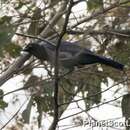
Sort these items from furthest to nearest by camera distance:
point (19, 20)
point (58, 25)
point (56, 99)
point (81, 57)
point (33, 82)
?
point (58, 25), point (19, 20), point (33, 82), point (81, 57), point (56, 99)

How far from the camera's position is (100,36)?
2.18 meters

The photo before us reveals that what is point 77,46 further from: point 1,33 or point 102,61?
point 1,33

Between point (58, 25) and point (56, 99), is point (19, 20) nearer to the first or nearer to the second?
point (58, 25)

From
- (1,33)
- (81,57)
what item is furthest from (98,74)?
(1,33)

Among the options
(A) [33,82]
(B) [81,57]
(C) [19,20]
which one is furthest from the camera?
(C) [19,20]

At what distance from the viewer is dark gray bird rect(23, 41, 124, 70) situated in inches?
73.8

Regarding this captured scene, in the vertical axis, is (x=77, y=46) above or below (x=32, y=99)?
above

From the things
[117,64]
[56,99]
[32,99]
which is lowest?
[56,99]

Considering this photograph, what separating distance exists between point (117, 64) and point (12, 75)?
1.86 ft

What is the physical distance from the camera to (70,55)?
1.99 metres

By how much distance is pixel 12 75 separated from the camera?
2.13m

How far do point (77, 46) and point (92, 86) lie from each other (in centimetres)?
25

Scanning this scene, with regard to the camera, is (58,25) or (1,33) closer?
(1,33)

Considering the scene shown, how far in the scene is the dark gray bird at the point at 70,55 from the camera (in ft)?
6.15
